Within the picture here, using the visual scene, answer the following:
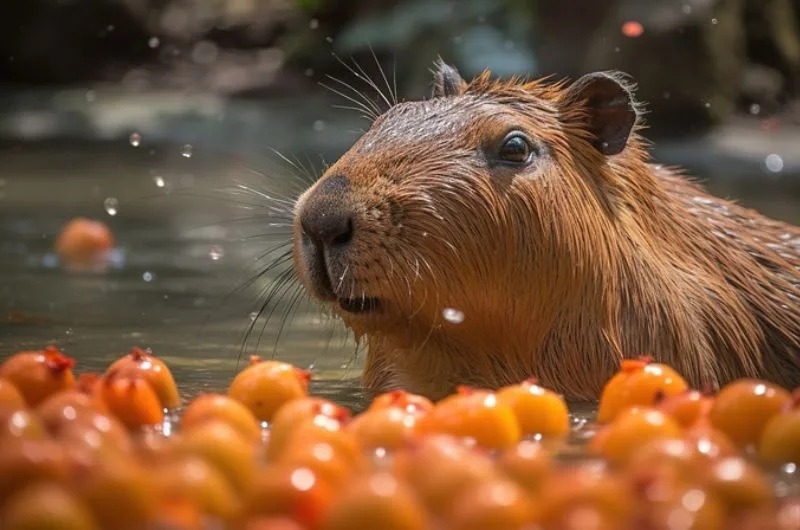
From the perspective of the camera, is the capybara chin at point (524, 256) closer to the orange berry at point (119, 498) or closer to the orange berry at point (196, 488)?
the orange berry at point (196, 488)

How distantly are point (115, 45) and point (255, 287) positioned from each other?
10.4 m

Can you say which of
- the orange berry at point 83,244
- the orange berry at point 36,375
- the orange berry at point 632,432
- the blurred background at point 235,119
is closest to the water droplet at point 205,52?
the blurred background at point 235,119

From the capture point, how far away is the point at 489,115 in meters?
4.78

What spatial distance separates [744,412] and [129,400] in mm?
1662

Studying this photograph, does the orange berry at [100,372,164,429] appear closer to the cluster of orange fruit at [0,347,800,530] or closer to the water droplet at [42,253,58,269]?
the cluster of orange fruit at [0,347,800,530]

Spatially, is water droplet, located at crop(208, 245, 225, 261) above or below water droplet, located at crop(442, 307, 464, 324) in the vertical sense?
below

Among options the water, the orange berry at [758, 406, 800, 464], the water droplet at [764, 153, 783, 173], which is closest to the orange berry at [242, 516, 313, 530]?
the orange berry at [758, 406, 800, 464]

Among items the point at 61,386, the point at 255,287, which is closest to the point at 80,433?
the point at 61,386

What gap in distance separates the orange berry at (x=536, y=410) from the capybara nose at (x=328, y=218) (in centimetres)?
74

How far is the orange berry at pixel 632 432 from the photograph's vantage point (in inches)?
138

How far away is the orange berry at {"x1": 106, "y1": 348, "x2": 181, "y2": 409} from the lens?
4.29 meters

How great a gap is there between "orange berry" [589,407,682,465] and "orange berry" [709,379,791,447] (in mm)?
187

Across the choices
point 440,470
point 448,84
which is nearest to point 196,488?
point 440,470

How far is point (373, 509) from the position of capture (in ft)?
8.52
